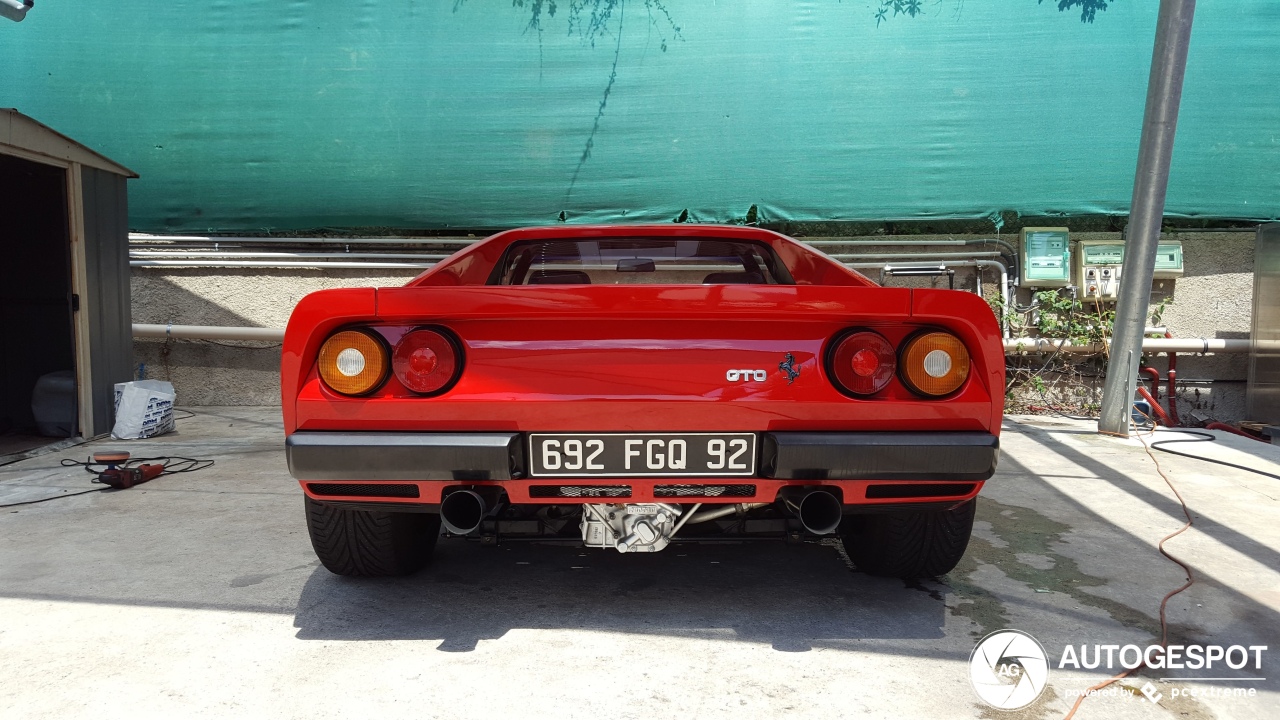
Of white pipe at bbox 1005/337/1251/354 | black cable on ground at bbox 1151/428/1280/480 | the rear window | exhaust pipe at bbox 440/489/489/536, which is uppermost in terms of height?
the rear window

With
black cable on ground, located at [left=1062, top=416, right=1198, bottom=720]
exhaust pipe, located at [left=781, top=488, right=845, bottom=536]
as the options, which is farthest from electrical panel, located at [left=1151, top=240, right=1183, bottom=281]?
exhaust pipe, located at [left=781, top=488, right=845, bottom=536]

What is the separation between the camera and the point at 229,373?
6.39 m

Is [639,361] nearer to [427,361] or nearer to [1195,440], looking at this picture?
[427,361]

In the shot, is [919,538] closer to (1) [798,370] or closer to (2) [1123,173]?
(1) [798,370]

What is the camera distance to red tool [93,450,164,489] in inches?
148

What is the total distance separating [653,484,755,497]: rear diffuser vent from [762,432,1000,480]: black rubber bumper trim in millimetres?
81

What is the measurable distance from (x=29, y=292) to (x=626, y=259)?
17.9 ft

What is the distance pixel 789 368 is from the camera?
1.91 metres

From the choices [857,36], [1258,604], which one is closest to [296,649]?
[1258,604]

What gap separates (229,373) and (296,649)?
5.02m

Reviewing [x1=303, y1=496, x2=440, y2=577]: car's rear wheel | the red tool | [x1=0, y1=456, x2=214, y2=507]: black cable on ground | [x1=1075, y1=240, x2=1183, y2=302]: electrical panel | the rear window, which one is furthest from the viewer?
[x1=1075, y1=240, x2=1183, y2=302]: electrical panel

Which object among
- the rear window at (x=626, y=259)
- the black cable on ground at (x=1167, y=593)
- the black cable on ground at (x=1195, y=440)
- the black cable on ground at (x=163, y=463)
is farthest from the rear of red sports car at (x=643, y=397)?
the black cable on ground at (x=1195, y=440)
